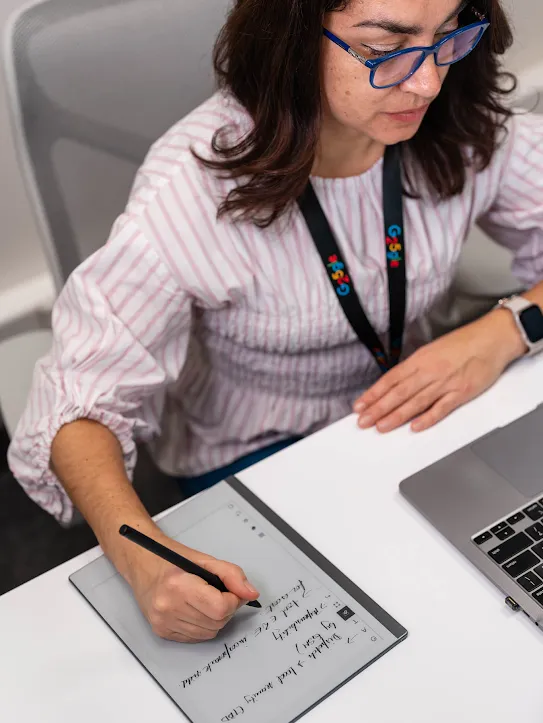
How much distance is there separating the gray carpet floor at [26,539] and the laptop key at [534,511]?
92 centimetres

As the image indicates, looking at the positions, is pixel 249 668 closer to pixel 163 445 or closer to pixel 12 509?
pixel 163 445

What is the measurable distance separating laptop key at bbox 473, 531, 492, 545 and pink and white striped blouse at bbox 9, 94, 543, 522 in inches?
15.4

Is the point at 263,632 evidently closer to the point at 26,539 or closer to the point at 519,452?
the point at 519,452

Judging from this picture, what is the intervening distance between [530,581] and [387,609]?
0.44 ft

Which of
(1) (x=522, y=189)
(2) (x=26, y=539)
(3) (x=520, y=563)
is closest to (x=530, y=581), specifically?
(3) (x=520, y=563)

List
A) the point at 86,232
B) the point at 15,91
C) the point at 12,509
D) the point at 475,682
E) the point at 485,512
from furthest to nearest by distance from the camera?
the point at 12,509 < the point at 86,232 < the point at 15,91 < the point at 485,512 < the point at 475,682

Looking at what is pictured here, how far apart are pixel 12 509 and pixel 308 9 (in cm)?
121

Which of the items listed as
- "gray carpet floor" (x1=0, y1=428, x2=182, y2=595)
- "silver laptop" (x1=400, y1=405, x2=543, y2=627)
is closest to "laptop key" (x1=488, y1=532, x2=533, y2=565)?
"silver laptop" (x1=400, y1=405, x2=543, y2=627)

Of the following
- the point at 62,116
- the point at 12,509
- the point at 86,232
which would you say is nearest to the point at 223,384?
the point at 86,232

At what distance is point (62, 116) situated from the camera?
1.09 metres

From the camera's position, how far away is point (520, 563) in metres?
0.77

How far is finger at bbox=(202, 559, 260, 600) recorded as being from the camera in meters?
0.73

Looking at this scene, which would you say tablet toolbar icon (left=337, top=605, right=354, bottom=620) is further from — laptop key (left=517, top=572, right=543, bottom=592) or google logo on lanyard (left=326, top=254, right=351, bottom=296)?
google logo on lanyard (left=326, top=254, right=351, bottom=296)

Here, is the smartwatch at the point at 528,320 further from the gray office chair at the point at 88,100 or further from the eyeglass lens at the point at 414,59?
the gray office chair at the point at 88,100
